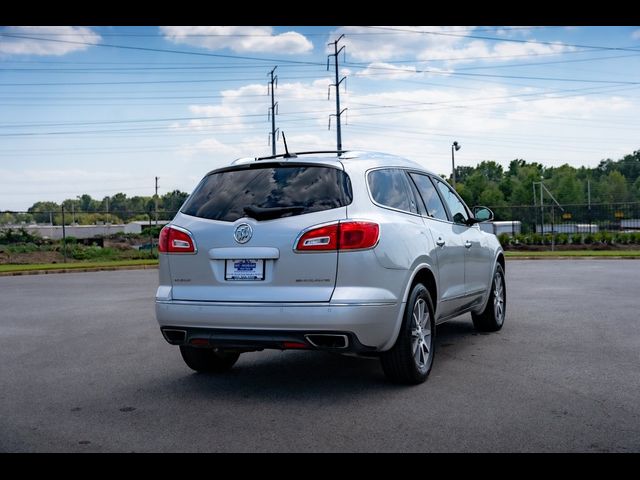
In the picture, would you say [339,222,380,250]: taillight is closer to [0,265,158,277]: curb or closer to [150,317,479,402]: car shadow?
[150,317,479,402]: car shadow

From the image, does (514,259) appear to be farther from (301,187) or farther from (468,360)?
(301,187)

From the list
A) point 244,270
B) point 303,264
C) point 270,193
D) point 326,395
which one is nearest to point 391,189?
point 270,193

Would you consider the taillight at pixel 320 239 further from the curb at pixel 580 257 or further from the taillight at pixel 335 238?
the curb at pixel 580 257

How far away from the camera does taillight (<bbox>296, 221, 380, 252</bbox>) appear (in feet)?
19.1

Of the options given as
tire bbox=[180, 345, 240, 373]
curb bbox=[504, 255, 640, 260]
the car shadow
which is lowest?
curb bbox=[504, 255, 640, 260]

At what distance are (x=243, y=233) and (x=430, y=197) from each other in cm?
249

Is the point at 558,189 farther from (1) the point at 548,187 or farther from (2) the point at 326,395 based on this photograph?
(2) the point at 326,395

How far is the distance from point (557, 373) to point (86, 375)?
4.35 meters

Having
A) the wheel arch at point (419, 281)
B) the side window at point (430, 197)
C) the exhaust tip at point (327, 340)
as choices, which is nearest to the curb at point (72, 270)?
the side window at point (430, 197)

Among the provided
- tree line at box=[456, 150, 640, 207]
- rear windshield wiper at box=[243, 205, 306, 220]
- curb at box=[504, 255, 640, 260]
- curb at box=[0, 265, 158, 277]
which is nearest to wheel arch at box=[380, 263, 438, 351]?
rear windshield wiper at box=[243, 205, 306, 220]

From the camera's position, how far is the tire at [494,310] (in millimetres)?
9359

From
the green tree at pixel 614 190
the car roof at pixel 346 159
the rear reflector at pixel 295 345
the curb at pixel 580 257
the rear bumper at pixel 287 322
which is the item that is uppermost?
the green tree at pixel 614 190

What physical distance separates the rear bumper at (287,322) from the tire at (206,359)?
2.76 feet
